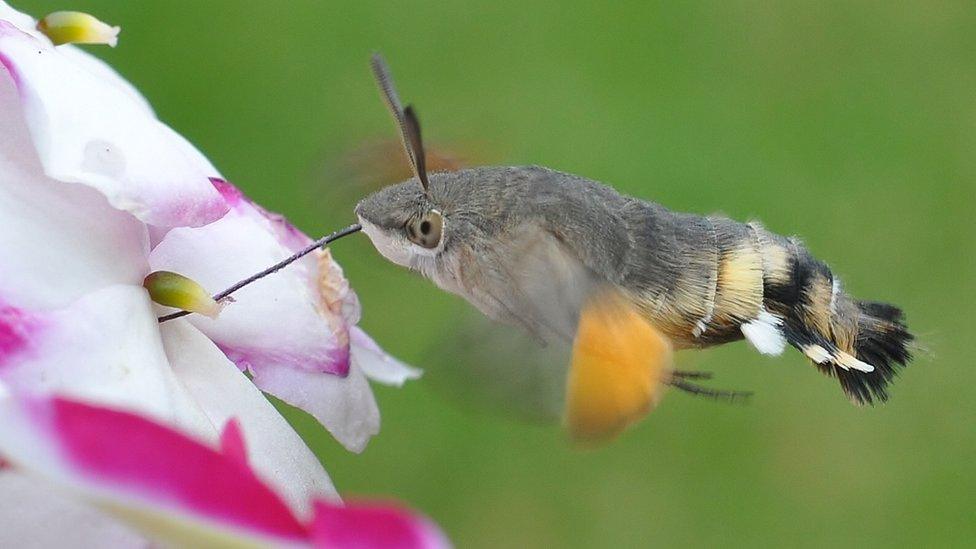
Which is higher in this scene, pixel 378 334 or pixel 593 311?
pixel 593 311

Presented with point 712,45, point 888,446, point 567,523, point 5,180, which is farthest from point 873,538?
point 5,180

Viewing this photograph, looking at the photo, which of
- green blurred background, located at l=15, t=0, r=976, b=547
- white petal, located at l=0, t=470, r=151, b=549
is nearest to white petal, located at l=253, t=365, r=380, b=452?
white petal, located at l=0, t=470, r=151, b=549

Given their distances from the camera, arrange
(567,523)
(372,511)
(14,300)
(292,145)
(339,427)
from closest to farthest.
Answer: (372,511)
(14,300)
(339,427)
(567,523)
(292,145)

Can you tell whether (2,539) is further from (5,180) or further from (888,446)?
(888,446)

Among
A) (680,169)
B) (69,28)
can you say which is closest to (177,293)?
(69,28)

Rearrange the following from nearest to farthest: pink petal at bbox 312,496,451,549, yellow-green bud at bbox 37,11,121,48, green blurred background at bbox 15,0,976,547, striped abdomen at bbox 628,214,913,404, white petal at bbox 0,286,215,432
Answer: pink petal at bbox 312,496,451,549 → white petal at bbox 0,286,215,432 → yellow-green bud at bbox 37,11,121,48 → striped abdomen at bbox 628,214,913,404 → green blurred background at bbox 15,0,976,547

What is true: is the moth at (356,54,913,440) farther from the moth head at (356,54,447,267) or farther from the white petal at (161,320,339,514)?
the white petal at (161,320,339,514)

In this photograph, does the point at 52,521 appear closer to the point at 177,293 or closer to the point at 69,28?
the point at 177,293
